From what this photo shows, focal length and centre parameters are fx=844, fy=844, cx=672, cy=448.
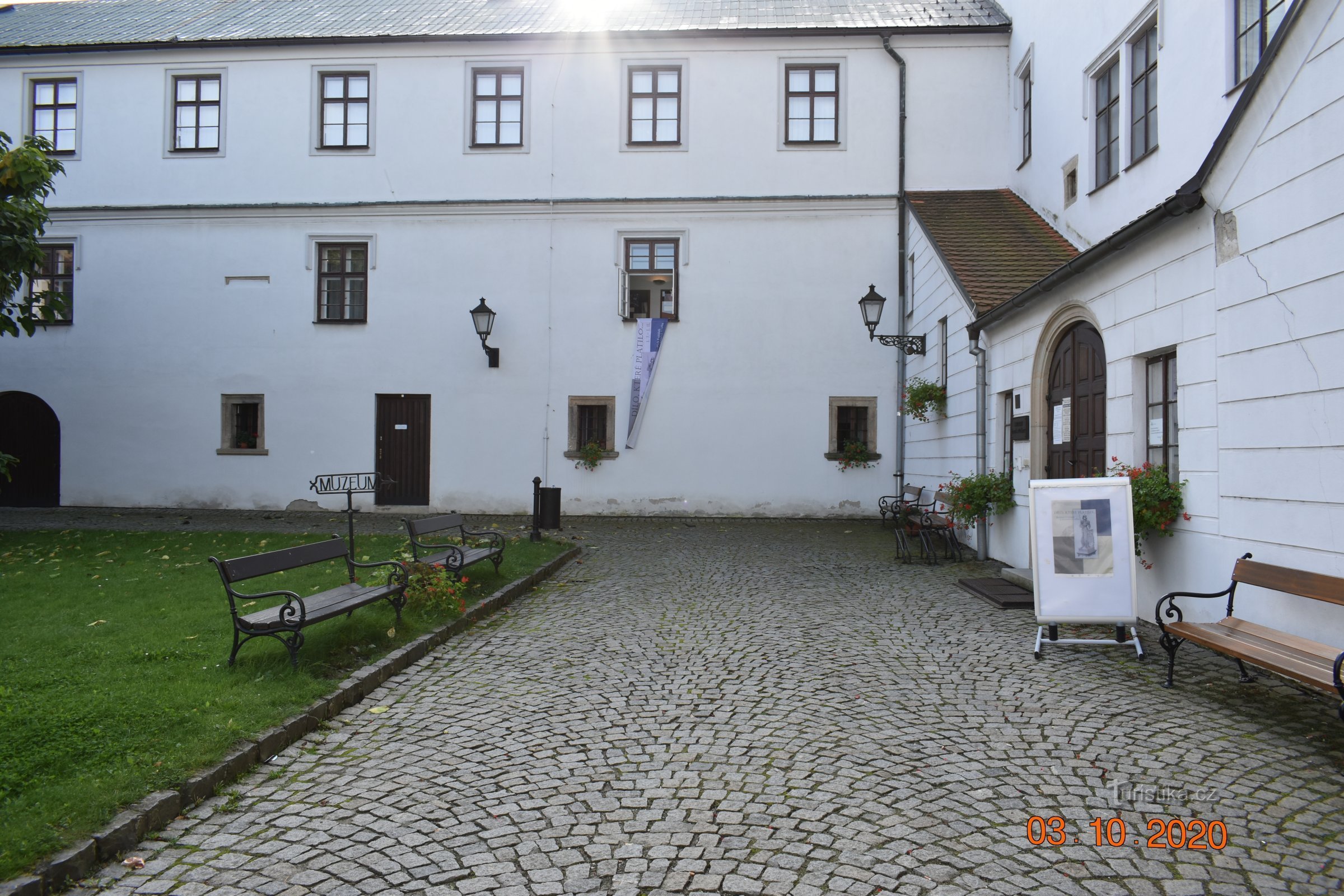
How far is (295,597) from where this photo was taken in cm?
530

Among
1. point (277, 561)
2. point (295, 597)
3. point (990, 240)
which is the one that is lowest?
point (295, 597)

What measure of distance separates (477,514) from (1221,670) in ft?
44.7

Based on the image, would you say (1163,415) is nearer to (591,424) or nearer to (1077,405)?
(1077,405)

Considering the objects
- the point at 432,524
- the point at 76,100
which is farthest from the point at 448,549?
the point at 76,100

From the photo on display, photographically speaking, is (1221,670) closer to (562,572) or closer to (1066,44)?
(562,572)

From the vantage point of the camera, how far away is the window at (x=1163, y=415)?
6965 mm

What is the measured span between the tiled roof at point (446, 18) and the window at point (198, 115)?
2.74 feet

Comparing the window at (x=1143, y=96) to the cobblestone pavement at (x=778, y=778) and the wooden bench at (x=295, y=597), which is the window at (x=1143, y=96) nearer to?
the cobblestone pavement at (x=778, y=778)

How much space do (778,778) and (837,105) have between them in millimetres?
15791

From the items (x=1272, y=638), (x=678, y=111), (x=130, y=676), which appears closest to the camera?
(x=1272, y=638)

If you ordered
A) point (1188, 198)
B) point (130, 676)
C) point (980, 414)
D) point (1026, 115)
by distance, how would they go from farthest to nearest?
point (1026, 115), point (980, 414), point (1188, 198), point (130, 676)

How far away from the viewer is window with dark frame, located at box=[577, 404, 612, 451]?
17.0 m
